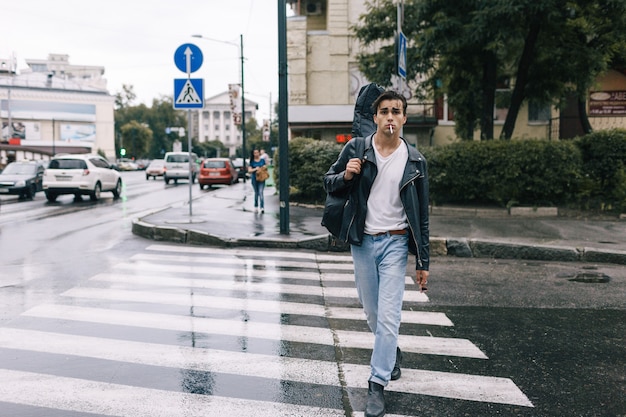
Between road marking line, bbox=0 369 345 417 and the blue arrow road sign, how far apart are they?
9872mm

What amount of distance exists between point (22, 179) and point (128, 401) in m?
22.1

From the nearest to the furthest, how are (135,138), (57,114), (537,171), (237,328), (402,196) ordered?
(402,196) < (237,328) < (537,171) < (57,114) < (135,138)

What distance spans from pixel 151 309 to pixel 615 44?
Answer: 16.6 metres

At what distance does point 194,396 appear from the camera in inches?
164

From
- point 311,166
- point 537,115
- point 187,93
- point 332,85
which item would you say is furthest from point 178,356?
point 332,85

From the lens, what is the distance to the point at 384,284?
4.00 meters

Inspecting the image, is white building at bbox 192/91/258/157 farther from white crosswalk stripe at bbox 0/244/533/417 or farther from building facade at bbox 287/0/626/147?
white crosswalk stripe at bbox 0/244/533/417

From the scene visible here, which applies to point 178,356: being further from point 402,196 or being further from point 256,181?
point 256,181

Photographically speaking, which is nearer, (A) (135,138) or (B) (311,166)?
(B) (311,166)

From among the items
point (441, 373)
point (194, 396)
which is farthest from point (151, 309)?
point (441, 373)

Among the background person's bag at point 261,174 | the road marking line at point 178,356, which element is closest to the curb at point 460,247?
the road marking line at point 178,356

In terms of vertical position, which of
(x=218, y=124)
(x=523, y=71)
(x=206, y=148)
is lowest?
(x=523, y=71)

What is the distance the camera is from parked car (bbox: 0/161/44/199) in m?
23.3

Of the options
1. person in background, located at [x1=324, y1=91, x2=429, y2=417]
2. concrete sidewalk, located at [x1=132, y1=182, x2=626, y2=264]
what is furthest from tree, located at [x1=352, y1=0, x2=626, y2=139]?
person in background, located at [x1=324, y1=91, x2=429, y2=417]
